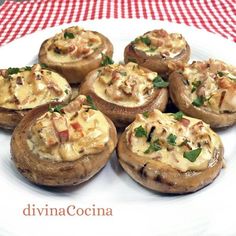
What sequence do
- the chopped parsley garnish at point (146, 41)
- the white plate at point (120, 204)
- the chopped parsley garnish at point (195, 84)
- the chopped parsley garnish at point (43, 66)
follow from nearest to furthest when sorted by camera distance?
the white plate at point (120, 204), the chopped parsley garnish at point (195, 84), the chopped parsley garnish at point (43, 66), the chopped parsley garnish at point (146, 41)

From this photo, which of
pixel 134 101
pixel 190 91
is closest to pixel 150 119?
pixel 134 101

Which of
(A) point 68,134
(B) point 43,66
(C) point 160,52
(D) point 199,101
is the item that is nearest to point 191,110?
(D) point 199,101

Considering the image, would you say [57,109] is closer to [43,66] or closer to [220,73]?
[43,66]

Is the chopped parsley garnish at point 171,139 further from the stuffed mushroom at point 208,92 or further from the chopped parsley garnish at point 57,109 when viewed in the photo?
the chopped parsley garnish at point 57,109

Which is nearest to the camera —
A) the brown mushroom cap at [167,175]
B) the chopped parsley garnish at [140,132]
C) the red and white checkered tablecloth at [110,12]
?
the brown mushroom cap at [167,175]

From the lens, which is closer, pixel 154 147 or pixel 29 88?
pixel 154 147

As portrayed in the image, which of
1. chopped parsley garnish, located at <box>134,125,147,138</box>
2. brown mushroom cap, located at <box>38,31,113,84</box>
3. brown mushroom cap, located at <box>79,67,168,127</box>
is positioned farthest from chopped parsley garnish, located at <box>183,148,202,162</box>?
brown mushroom cap, located at <box>38,31,113,84</box>

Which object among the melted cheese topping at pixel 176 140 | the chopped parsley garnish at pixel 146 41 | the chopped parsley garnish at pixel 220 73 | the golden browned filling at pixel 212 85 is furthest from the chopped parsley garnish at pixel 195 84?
the chopped parsley garnish at pixel 146 41
